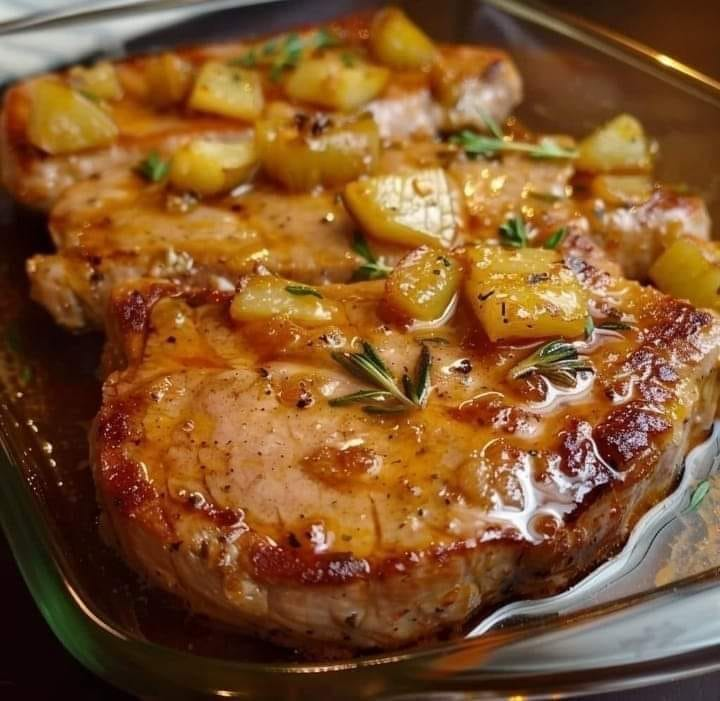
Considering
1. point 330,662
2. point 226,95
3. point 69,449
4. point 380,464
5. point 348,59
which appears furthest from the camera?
point 348,59

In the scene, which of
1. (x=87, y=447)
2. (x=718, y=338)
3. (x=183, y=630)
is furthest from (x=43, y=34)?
(x=718, y=338)

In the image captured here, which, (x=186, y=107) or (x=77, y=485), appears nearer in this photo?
(x=77, y=485)

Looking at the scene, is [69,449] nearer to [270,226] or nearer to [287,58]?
[270,226]

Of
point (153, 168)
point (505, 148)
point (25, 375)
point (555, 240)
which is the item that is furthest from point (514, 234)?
point (25, 375)

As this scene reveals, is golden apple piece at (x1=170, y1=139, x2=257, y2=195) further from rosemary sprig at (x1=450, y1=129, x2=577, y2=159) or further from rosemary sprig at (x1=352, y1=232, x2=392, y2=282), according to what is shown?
rosemary sprig at (x1=450, y1=129, x2=577, y2=159)

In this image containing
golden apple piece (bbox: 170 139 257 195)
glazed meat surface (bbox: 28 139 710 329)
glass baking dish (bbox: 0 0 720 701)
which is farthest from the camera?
golden apple piece (bbox: 170 139 257 195)

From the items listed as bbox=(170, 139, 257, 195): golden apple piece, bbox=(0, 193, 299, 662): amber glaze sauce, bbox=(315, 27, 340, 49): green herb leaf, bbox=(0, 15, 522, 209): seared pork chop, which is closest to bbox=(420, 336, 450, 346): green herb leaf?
bbox=(0, 193, 299, 662): amber glaze sauce
